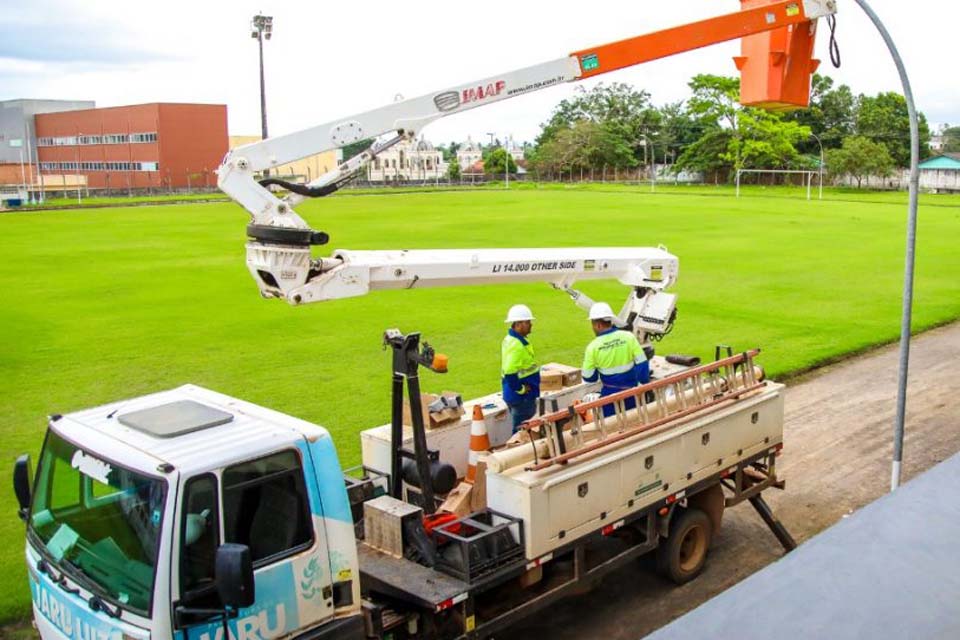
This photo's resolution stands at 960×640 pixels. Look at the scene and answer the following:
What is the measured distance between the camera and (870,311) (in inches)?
902

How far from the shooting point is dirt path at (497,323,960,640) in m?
8.29

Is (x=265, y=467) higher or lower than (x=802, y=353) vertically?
higher

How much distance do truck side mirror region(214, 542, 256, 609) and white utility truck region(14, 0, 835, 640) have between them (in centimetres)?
1

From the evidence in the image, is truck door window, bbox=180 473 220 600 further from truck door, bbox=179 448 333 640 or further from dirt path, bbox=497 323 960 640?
dirt path, bbox=497 323 960 640

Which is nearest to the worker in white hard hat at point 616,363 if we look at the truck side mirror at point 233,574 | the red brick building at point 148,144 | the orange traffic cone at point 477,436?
the orange traffic cone at point 477,436

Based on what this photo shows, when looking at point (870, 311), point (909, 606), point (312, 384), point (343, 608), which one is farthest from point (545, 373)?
point (870, 311)

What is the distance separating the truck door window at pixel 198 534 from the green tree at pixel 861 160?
8261cm

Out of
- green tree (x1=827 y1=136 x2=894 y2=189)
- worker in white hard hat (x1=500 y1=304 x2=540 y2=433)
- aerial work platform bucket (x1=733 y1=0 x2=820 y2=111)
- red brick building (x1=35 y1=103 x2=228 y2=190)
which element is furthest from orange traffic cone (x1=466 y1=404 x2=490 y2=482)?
red brick building (x1=35 y1=103 x2=228 y2=190)

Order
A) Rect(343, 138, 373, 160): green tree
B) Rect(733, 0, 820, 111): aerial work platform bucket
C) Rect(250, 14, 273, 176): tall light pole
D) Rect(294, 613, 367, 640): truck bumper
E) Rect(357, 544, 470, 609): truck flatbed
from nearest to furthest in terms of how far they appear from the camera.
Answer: Rect(294, 613, 367, 640): truck bumper, Rect(357, 544, 470, 609): truck flatbed, Rect(343, 138, 373, 160): green tree, Rect(733, 0, 820, 111): aerial work platform bucket, Rect(250, 14, 273, 176): tall light pole

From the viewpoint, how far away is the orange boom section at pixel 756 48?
29.9ft

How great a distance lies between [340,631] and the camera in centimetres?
577

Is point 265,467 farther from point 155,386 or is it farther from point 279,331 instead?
point 279,331

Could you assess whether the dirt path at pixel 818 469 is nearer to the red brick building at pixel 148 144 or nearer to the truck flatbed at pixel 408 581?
the truck flatbed at pixel 408 581

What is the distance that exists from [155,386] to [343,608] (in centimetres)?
1205
